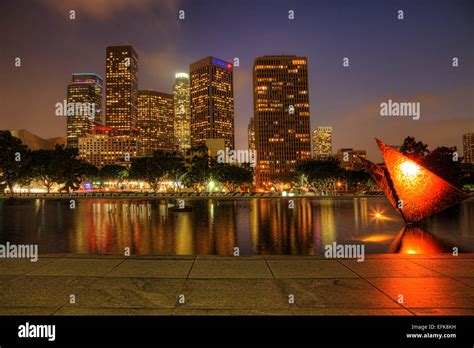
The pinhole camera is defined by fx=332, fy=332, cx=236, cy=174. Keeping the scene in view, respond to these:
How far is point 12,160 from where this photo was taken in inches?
3327

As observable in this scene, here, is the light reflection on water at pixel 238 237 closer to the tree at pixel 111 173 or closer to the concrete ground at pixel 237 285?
the concrete ground at pixel 237 285

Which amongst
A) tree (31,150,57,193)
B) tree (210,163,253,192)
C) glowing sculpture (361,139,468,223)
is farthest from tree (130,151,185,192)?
glowing sculpture (361,139,468,223)

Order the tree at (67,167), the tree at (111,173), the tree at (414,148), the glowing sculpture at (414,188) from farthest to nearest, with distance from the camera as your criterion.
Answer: the tree at (111,173), the tree at (67,167), the tree at (414,148), the glowing sculpture at (414,188)

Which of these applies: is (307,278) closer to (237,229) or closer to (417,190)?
(237,229)

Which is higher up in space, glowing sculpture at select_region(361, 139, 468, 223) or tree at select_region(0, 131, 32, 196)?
tree at select_region(0, 131, 32, 196)

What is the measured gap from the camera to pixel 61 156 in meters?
94.4

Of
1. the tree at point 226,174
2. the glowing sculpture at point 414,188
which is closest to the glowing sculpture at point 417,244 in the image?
the glowing sculpture at point 414,188

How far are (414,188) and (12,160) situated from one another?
3684 inches

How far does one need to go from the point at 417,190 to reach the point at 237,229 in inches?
455

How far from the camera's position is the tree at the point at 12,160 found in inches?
3287

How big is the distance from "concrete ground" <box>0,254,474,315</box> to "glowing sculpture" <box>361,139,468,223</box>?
1076 centimetres

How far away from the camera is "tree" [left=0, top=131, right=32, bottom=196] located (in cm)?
8350

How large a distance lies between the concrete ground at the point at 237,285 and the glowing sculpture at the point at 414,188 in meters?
10.8

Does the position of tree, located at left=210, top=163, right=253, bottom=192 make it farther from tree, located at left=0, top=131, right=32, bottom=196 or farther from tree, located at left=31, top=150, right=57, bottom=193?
tree, located at left=0, top=131, right=32, bottom=196
